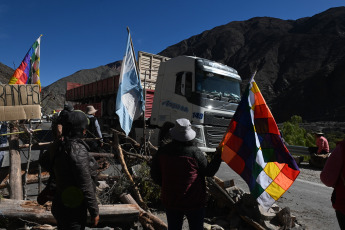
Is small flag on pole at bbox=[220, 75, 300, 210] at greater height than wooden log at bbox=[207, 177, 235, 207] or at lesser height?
greater

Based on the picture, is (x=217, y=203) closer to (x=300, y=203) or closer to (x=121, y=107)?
(x=300, y=203)

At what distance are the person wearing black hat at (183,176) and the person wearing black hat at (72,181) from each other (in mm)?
730

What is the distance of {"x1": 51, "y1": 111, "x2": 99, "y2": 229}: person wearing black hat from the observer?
2.37m

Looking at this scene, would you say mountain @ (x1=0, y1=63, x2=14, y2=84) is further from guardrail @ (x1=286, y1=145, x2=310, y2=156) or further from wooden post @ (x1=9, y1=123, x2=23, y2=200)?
guardrail @ (x1=286, y1=145, x2=310, y2=156)

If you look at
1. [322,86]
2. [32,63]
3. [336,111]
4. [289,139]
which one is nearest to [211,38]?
[322,86]

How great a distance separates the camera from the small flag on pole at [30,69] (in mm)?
5781

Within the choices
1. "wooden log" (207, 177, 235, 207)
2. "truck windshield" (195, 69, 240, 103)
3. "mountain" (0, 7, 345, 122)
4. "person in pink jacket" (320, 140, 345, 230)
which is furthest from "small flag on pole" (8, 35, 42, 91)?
"mountain" (0, 7, 345, 122)

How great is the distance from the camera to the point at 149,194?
4.99 meters

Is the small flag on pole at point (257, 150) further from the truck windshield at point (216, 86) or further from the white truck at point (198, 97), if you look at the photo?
the truck windshield at point (216, 86)

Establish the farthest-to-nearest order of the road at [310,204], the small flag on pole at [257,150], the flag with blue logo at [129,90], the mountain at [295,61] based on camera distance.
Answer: the mountain at [295,61] < the flag with blue logo at [129,90] < the road at [310,204] < the small flag on pole at [257,150]

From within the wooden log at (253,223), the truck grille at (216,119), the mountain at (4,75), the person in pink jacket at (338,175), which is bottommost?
the wooden log at (253,223)

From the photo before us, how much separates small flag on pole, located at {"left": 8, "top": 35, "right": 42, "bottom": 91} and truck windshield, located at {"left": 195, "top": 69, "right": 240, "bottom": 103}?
4615mm

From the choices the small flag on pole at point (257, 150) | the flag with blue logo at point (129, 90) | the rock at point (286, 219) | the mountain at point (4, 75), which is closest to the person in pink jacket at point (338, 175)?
the small flag on pole at point (257, 150)

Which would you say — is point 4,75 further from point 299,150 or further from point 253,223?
point 253,223
